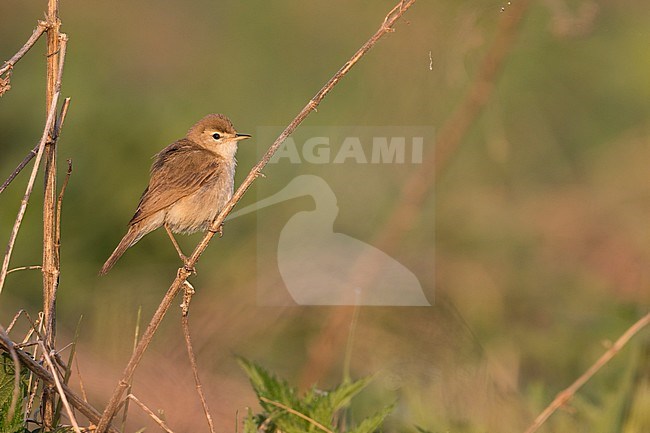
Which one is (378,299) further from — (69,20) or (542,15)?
(69,20)

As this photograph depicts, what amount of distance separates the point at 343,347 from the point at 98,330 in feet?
4.22

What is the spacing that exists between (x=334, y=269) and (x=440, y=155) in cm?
123

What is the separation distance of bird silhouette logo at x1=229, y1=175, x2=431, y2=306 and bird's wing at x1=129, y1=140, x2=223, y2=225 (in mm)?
1175

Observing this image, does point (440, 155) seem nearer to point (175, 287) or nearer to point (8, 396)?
point (175, 287)

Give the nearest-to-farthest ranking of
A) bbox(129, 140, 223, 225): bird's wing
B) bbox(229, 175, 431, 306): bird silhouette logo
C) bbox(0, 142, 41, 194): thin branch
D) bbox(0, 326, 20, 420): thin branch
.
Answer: bbox(0, 326, 20, 420): thin branch → bbox(0, 142, 41, 194): thin branch → bbox(129, 140, 223, 225): bird's wing → bbox(229, 175, 431, 306): bird silhouette logo

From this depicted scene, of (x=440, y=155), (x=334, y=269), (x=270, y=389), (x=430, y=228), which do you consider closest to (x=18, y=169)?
(x=270, y=389)

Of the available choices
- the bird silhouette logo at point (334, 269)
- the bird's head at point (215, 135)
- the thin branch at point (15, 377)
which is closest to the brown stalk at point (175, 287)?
the thin branch at point (15, 377)

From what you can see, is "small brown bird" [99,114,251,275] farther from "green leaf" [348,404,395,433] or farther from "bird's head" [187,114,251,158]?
"green leaf" [348,404,395,433]

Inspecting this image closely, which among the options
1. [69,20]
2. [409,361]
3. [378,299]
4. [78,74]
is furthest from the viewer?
[69,20]

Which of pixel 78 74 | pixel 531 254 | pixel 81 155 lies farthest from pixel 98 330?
pixel 78 74

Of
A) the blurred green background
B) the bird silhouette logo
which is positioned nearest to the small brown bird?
the blurred green background

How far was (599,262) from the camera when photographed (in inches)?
264

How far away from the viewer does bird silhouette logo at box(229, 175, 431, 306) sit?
556 centimetres

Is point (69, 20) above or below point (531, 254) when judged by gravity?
above
